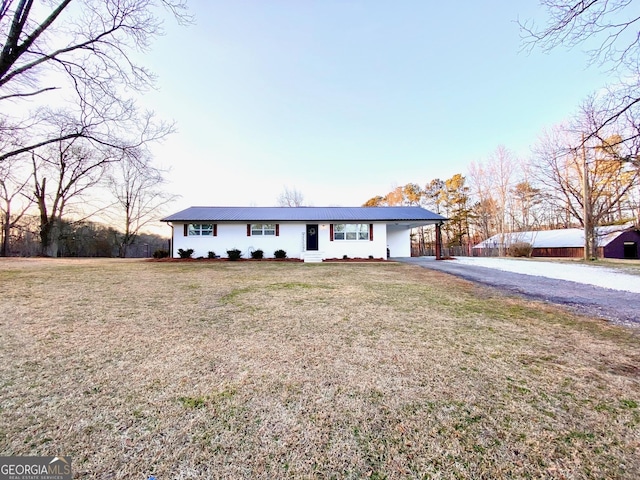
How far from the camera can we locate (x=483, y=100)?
48.2 feet

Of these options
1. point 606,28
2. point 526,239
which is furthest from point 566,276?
point 526,239

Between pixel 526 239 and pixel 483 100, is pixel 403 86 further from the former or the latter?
pixel 526 239

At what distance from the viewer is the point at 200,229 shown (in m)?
16.9

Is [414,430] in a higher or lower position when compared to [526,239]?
lower

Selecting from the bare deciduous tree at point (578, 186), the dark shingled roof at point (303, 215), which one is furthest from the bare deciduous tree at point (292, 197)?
the bare deciduous tree at point (578, 186)

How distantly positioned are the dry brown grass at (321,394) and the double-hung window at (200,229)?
1218 centimetres

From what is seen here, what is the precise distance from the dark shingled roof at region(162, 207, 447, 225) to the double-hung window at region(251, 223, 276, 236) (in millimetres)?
460

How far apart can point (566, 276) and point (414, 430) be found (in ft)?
35.7

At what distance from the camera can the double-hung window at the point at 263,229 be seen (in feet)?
55.7

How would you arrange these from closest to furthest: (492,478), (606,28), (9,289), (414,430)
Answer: (492,478) → (414,430) → (606,28) → (9,289)

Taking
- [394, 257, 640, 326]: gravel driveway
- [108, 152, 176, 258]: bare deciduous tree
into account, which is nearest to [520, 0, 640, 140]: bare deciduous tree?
[394, 257, 640, 326]: gravel driveway

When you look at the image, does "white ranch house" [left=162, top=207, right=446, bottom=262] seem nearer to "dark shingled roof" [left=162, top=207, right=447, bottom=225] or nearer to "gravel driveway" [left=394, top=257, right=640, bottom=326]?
"dark shingled roof" [left=162, top=207, right=447, bottom=225]

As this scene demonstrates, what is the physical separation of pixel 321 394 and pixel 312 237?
588 inches

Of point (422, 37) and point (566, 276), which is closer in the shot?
point (566, 276)
